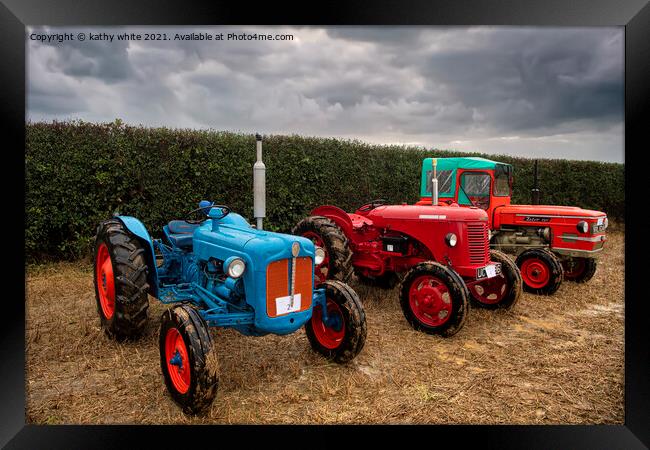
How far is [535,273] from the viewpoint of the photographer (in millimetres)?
5863

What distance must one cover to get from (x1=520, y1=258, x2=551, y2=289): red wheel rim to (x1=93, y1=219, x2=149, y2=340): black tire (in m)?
5.13

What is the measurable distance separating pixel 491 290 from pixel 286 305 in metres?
3.14

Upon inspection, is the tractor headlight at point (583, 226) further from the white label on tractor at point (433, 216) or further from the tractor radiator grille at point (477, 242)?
the white label on tractor at point (433, 216)

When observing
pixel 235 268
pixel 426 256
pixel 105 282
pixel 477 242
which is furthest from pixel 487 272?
pixel 105 282

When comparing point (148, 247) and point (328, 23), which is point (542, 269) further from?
point (148, 247)

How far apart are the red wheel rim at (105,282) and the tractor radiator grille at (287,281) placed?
1.74 metres

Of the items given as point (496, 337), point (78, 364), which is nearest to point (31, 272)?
point (78, 364)

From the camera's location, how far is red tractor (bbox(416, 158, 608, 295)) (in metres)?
6.21

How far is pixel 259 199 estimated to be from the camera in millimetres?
3496

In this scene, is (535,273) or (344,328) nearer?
(344,328)

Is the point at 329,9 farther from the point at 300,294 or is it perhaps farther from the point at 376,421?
the point at 376,421

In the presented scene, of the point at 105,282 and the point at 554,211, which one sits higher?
the point at 554,211

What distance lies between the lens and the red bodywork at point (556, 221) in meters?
6.15

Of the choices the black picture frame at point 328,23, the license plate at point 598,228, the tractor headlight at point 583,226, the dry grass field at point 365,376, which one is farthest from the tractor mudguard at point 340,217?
the license plate at point 598,228
